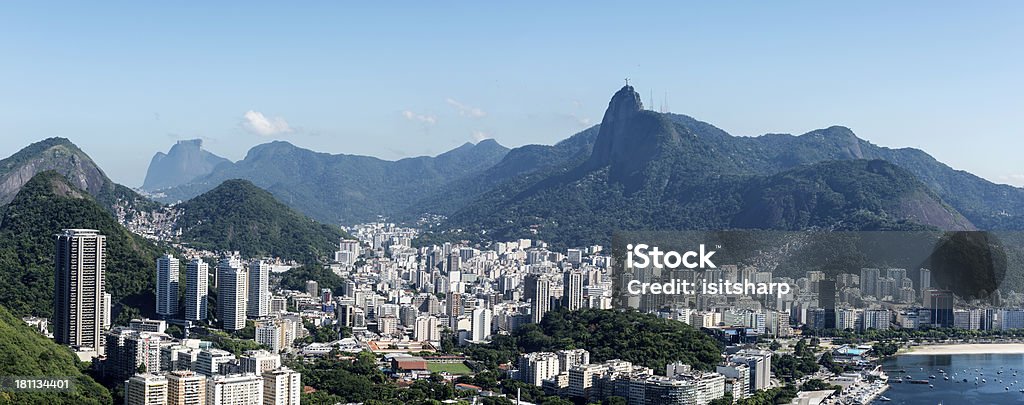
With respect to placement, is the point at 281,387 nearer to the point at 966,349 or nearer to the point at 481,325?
the point at 481,325

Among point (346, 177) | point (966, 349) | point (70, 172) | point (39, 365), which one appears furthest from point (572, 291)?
point (346, 177)

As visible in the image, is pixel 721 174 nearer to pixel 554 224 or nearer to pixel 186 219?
pixel 554 224

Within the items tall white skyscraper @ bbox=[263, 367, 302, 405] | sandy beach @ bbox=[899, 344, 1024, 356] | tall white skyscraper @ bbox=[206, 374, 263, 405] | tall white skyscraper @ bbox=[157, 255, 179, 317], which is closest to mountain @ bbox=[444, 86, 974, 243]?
sandy beach @ bbox=[899, 344, 1024, 356]

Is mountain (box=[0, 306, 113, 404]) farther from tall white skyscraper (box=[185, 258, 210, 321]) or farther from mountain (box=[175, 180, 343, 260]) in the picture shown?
mountain (box=[175, 180, 343, 260])

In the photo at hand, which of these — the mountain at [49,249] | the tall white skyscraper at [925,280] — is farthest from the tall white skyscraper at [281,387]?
the tall white skyscraper at [925,280]

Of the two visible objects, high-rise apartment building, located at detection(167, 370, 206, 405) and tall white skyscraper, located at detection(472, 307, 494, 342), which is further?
tall white skyscraper, located at detection(472, 307, 494, 342)

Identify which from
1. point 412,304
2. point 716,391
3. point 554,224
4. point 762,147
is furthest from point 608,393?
point 762,147
